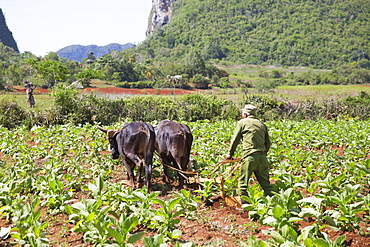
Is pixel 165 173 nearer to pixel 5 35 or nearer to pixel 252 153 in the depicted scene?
pixel 252 153

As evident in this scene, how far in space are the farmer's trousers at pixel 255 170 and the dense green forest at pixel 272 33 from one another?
4440 inches

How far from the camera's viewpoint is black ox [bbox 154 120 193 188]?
668 cm

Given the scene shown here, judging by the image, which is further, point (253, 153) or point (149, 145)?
point (149, 145)

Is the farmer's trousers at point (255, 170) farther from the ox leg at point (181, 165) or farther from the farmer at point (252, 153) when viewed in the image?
the ox leg at point (181, 165)

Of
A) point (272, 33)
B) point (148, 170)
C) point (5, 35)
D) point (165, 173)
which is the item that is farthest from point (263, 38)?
point (148, 170)

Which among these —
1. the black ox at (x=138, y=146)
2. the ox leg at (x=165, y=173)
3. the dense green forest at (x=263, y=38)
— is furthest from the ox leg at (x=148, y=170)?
the dense green forest at (x=263, y=38)

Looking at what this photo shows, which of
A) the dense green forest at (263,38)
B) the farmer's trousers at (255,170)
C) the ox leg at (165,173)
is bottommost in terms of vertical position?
the ox leg at (165,173)

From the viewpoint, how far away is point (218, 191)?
19.8 feet

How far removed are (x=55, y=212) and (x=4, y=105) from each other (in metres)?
11.6

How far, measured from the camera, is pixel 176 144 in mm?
6688

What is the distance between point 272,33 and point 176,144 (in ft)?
454

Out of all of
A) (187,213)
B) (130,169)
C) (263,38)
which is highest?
(263,38)

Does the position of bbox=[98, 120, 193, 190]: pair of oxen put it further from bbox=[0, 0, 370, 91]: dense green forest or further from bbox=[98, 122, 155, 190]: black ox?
bbox=[0, 0, 370, 91]: dense green forest

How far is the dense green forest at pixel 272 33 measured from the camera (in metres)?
116
